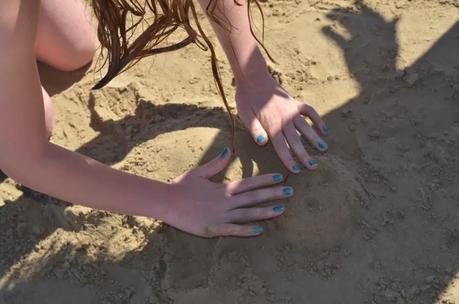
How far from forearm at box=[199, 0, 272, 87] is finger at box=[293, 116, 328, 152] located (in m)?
0.19

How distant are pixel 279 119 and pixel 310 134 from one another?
103mm

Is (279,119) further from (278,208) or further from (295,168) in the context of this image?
(278,208)

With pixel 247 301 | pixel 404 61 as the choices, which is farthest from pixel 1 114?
pixel 404 61

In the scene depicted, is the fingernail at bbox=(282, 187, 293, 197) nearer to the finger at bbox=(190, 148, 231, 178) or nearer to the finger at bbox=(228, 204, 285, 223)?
the finger at bbox=(228, 204, 285, 223)

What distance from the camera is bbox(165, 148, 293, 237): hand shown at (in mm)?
1726

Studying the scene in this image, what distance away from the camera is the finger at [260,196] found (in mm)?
1746

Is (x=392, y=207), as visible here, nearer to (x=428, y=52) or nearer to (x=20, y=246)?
(x=428, y=52)

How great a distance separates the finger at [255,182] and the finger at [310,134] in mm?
184

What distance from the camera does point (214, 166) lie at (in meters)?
1.82

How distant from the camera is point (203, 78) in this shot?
2.23 meters

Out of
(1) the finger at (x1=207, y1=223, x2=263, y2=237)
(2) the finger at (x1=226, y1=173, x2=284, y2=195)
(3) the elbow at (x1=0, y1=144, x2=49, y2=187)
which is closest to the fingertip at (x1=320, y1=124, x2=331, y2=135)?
(2) the finger at (x1=226, y1=173, x2=284, y2=195)

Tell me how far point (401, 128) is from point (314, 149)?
28 cm

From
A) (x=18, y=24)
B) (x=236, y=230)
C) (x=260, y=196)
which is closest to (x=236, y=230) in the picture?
(x=236, y=230)

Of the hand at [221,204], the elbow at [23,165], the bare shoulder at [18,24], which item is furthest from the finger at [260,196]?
the bare shoulder at [18,24]
